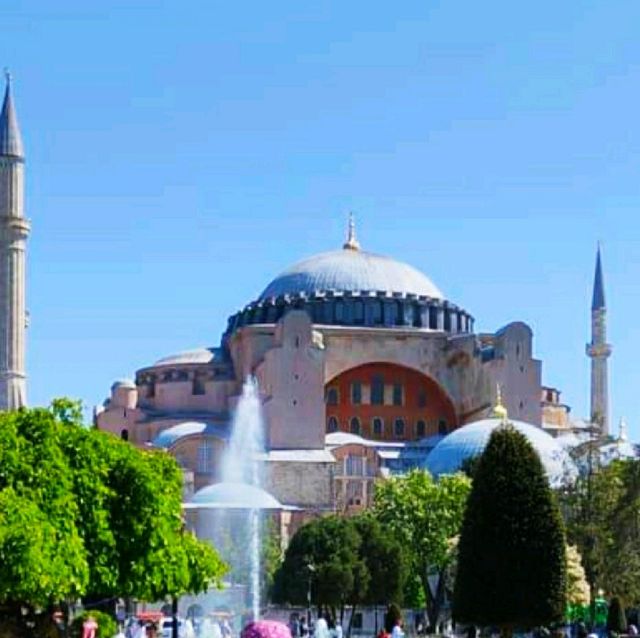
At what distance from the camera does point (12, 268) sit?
212ft

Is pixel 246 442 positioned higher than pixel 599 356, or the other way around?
pixel 599 356

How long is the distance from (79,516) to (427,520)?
26.2m

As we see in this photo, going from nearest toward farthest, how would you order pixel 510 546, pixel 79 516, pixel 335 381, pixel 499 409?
pixel 79 516
pixel 510 546
pixel 499 409
pixel 335 381

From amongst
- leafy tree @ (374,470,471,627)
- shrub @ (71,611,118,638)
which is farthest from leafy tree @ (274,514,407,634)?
shrub @ (71,611,118,638)

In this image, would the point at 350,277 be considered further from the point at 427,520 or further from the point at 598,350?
the point at 427,520

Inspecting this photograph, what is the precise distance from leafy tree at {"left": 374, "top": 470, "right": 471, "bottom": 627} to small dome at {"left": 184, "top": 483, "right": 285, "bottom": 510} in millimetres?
11252

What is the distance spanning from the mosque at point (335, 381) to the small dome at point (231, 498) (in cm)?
248

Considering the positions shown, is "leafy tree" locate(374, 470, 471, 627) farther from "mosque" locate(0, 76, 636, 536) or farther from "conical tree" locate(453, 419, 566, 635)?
"conical tree" locate(453, 419, 566, 635)

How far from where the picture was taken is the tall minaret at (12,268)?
64.0 meters

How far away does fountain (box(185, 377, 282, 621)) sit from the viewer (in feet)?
190

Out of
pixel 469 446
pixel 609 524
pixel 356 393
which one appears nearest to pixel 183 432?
pixel 356 393

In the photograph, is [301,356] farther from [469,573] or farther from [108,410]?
[469,573]

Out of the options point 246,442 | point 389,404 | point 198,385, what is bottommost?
point 246,442

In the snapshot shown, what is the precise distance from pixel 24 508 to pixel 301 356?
154 ft
